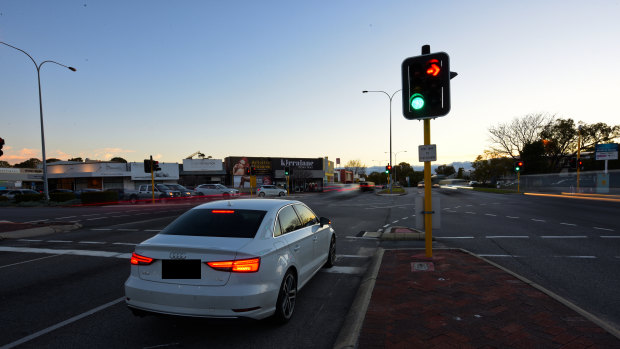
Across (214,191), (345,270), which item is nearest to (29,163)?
(214,191)

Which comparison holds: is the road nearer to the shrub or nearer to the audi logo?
the audi logo

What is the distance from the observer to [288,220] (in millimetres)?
4875

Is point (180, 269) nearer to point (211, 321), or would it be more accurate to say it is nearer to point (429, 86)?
point (211, 321)

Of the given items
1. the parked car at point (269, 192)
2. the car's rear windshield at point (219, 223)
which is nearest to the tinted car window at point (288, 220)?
the car's rear windshield at point (219, 223)

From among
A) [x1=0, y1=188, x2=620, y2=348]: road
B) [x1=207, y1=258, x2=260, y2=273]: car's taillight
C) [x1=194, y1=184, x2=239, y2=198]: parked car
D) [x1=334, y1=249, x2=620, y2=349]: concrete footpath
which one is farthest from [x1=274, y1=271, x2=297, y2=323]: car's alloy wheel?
[x1=194, y1=184, x2=239, y2=198]: parked car

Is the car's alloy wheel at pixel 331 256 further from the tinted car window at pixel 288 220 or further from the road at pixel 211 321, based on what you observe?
the tinted car window at pixel 288 220

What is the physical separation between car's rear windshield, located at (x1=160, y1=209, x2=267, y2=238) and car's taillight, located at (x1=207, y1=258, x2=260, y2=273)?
476 mm

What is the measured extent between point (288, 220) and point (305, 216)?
80cm

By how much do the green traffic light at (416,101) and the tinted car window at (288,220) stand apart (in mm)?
3378

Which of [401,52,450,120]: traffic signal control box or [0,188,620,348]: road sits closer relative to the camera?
[0,188,620,348]: road

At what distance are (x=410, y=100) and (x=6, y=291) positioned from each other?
26.7 ft

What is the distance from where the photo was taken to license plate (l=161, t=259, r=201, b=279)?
3.45 meters

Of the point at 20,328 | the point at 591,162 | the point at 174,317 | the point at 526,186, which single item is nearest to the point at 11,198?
the point at 20,328

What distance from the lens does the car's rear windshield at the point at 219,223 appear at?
4.04 metres
